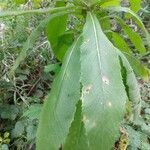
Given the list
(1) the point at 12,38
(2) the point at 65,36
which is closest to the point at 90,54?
(2) the point at 65,36

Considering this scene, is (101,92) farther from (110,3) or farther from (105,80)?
(110,3)

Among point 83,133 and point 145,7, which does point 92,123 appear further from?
point 145,7

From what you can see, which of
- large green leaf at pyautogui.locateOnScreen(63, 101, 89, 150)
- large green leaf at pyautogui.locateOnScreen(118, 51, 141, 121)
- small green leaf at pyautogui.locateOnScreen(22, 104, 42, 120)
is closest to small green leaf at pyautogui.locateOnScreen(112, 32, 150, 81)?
large green leaf at pyautogui.locateOnScreen(118, 51, 141, 121)

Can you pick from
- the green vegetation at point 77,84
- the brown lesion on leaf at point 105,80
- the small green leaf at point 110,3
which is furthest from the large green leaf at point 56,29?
the brown lesion on leaf at point 105,80

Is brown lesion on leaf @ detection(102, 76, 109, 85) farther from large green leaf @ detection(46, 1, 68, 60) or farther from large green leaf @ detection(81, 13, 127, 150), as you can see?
large green leaf @ detection(46, 1, 68, 60)

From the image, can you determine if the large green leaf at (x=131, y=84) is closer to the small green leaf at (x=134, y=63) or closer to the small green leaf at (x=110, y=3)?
the small green leaf at (x=134, y=63)

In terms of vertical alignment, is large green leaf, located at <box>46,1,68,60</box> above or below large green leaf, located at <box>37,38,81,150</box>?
above
